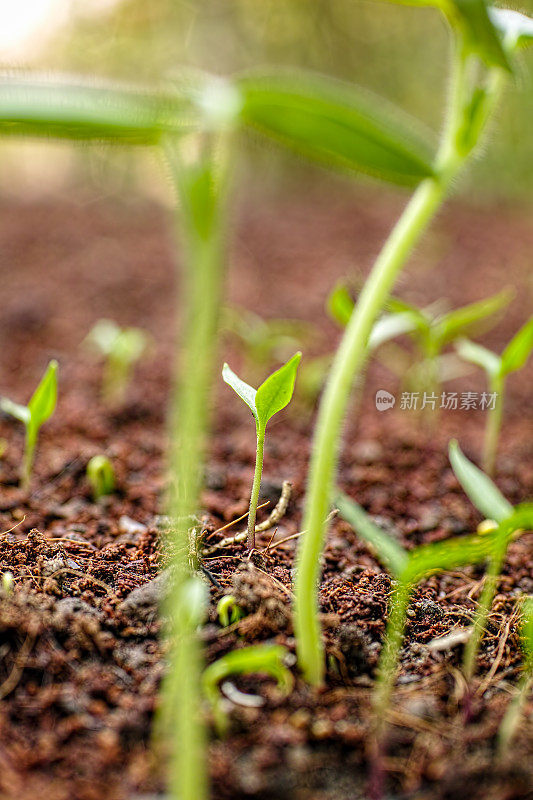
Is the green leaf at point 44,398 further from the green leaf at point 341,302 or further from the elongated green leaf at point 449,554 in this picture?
the elongated green leaf at point 449,554

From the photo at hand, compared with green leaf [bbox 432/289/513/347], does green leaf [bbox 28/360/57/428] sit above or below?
below

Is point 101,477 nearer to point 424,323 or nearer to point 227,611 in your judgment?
point 227,611

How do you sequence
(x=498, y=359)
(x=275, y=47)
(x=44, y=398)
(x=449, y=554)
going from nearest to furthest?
(x=449, y=554)
(x=44, y=398)
(x=498, y=359)
(x=275, y=47)

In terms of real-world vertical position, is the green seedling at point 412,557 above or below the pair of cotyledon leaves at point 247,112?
below

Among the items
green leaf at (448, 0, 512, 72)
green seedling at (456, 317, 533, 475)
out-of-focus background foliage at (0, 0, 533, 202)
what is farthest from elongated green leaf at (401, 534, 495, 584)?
out-of-focus background foliage at (0, 0, 533, 202)

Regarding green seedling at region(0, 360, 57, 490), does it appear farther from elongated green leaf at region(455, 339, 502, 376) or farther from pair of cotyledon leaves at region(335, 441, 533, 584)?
elongated green leaf at region(455, 339, 502, 376)

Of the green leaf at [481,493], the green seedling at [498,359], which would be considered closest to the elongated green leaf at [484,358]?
the green seedling at [498,359]

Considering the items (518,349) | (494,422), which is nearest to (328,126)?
(518,349)
